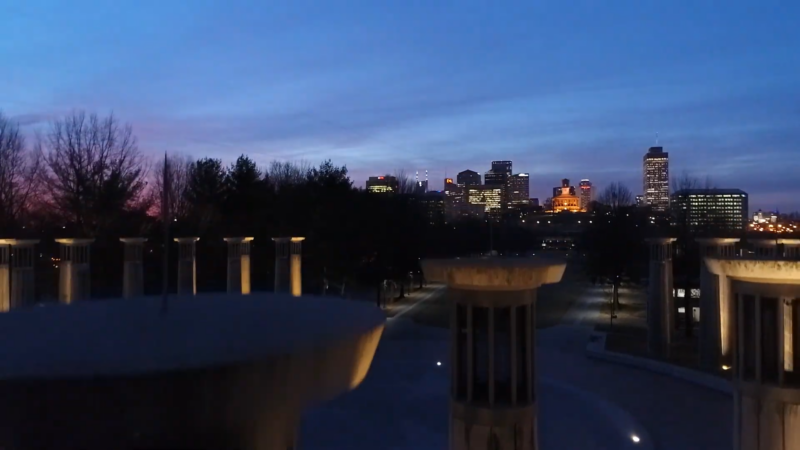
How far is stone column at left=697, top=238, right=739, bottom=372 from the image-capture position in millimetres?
16703

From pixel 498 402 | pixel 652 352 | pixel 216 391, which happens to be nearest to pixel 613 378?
pixel 652 352

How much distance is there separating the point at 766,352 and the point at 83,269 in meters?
16.4

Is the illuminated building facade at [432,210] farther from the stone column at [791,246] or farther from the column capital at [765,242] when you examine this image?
the stone column at [791,246]

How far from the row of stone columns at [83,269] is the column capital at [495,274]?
24.6 feet

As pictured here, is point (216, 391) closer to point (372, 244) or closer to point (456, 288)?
point (456, 288)

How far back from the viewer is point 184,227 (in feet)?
102

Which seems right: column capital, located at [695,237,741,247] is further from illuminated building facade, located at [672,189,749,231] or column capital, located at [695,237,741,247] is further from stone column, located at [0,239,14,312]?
illuminated building facade, located at [672,189,749,231]

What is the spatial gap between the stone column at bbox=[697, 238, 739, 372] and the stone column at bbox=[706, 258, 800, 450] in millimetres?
7484

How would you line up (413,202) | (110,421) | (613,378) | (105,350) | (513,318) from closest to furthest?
(110,421) → (105,350) → (513,318) → (613,378) → (413,202)

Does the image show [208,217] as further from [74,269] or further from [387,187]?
[387,187]

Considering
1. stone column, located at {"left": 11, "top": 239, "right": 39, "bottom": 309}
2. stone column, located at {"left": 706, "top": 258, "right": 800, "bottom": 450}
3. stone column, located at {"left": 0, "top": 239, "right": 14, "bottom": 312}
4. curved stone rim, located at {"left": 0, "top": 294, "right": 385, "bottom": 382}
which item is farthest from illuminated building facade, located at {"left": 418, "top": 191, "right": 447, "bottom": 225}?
curved stone rim, located at {"left": 0, "top": 294, "right": 385, "bottom": 382}

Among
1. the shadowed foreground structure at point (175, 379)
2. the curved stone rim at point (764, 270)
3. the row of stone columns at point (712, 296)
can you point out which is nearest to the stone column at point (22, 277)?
the shadowed foreground structure at point (175, 379)

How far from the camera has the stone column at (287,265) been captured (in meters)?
21.9

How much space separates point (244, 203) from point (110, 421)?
35340mm
